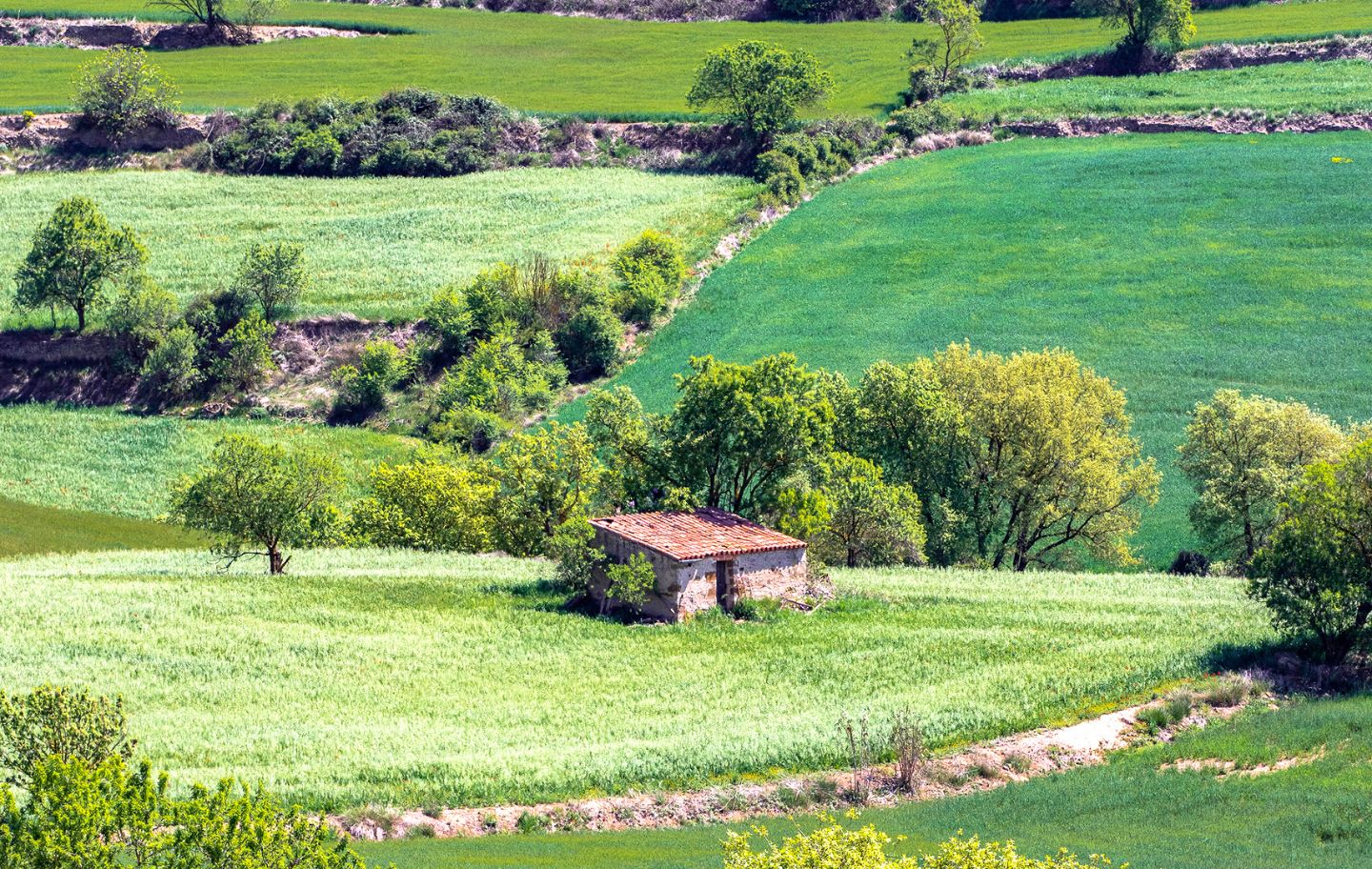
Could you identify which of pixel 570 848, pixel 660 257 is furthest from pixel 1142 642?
pixel 660 257

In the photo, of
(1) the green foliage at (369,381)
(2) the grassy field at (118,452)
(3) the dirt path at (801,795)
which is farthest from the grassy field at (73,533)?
(3) the dirt path at (801,795)

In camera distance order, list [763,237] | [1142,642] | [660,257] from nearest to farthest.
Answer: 1. [1142,642]
2. [660,257]
3. [763,237]

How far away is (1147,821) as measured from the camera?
1507 inches

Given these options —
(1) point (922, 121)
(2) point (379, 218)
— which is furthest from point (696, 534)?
(1) point (922, 121)

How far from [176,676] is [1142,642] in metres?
29.1

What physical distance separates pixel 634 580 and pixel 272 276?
1936 inches

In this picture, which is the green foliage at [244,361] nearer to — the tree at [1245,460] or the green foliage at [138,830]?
the tree at [1245,460]

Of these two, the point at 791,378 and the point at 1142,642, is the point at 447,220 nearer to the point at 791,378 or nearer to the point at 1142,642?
the point at 791,378

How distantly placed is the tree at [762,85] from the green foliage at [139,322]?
138 ft

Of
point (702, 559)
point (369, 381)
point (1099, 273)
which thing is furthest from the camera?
point (1099, 273)

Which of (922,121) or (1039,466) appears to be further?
(922,121)

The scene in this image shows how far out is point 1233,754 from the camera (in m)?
42.4

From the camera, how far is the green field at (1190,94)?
11412 centimetres

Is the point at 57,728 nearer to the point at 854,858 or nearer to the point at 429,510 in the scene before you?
the point at 854,858
